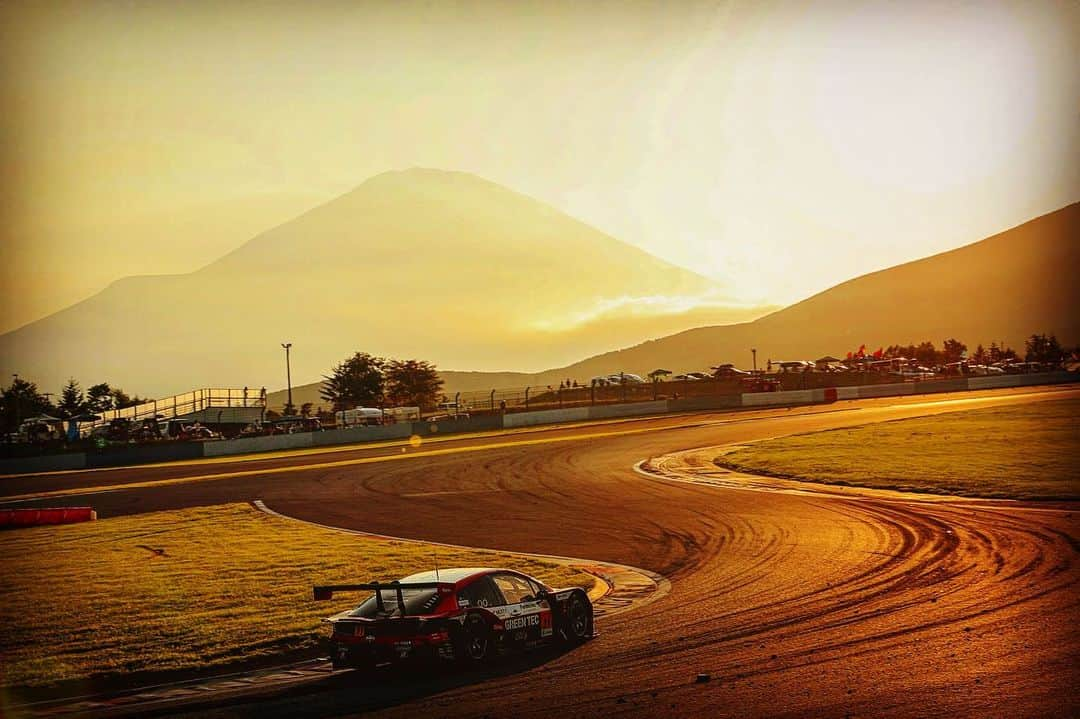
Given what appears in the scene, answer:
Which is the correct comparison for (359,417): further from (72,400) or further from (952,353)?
(952,353)

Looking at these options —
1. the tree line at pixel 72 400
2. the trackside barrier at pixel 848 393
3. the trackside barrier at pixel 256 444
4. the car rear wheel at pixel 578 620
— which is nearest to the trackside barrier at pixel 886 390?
the trackside barrier at pixel 848 393

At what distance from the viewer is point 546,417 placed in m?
83.5

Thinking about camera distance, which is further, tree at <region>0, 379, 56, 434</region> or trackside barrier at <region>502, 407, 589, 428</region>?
tree at <region>0, 379, 56, 434</region>

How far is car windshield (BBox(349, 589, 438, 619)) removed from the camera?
46.4 feet

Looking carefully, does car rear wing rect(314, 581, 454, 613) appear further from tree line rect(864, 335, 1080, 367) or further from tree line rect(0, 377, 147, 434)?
tree line rect(864, 335, 1080, 367)

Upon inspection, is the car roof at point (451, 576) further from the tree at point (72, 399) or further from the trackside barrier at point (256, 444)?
the tree at point (72, 399)

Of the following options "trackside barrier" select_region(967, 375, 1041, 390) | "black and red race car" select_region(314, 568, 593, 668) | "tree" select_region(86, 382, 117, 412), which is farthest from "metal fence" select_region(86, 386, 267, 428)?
"black and red race car" select_region(314, 568, 593, 668)

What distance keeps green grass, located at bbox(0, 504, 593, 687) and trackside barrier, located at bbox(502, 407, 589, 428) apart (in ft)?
158

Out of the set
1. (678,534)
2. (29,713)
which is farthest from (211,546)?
(29,713)

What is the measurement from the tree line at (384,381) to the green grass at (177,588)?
103m

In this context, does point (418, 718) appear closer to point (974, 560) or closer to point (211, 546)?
point (974, 560)

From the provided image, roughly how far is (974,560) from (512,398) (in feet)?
243

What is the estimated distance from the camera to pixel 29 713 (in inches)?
531

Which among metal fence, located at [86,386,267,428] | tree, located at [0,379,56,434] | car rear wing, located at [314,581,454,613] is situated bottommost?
car rear wing, located at [314,581,454,613]
